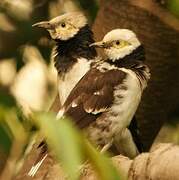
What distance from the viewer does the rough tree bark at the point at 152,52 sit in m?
3.35

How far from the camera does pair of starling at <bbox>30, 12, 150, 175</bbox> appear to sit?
3.03m

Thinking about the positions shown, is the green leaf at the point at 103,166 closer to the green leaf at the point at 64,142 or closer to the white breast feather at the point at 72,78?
the green leaf at the point at 64,142

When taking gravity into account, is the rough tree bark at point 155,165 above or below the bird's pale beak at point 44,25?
above

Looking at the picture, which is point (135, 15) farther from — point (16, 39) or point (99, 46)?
point (16, 39)

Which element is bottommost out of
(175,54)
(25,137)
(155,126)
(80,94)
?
(155,126)

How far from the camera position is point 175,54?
341 centimetres

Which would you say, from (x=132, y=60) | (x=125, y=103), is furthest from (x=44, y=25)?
(x=125, y=103)

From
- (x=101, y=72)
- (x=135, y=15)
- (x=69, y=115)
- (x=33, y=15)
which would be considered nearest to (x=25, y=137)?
(x=69, y=115)

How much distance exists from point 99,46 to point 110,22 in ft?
0.78

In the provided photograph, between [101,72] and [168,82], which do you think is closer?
[101,72]

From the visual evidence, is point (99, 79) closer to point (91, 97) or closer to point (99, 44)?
point (91, 97)

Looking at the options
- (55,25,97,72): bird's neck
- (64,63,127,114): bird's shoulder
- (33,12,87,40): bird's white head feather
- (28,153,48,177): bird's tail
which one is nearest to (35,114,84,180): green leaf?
(28,153,48,177): bird's tail

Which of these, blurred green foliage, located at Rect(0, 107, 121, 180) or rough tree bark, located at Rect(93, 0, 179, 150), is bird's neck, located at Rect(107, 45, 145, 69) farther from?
blurred green foliage, located at Rect(0, 107, 121, 180)

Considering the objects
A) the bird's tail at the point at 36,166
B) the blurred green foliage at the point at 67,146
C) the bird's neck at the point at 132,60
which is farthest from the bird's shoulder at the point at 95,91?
the blurred green foliage at the point at 67,146
